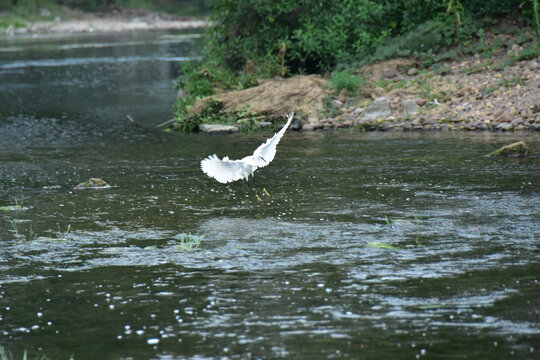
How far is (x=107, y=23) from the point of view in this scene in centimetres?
6994

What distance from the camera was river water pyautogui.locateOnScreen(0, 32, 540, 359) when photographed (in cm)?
586

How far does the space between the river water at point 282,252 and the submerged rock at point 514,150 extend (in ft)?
1.03

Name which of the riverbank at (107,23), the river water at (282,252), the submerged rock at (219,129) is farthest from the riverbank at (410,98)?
the riverbank at (107,23)

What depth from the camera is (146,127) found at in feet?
61.1

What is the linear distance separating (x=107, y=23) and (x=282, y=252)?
65.3 m

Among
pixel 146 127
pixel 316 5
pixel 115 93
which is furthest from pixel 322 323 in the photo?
pixel 115 93

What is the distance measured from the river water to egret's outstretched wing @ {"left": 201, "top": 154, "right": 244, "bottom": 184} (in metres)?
0.41

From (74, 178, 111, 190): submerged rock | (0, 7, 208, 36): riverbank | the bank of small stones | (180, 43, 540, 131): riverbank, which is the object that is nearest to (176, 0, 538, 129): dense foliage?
(180, 43, 540, 131): riverbank

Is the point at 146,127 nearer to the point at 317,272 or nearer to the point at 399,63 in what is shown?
the point at 399,63

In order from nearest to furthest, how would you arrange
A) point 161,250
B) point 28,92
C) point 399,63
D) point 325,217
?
point 161,250 → point 325,217 → point 399,63 → point 28,92

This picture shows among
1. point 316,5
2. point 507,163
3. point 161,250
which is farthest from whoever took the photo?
point 316,5

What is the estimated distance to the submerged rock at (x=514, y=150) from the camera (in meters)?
12.7

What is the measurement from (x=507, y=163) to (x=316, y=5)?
9.55 m

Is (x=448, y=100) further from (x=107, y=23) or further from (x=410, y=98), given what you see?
(x=107, y=23)
